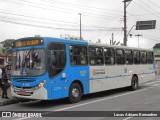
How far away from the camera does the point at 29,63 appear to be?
12711 mm

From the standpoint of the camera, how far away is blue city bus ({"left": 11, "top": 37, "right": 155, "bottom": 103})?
12484mm

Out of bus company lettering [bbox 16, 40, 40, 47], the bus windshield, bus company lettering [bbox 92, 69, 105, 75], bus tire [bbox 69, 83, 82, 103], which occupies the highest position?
bus company lettering [bbox 16, 40, 40, 47]

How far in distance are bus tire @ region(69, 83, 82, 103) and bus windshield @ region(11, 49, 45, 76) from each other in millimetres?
2018

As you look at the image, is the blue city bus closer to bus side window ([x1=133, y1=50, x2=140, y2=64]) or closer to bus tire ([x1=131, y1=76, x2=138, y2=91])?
bus tire ([x1=131, y1=76, x2=138, y2=91])

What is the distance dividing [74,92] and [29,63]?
259 cm

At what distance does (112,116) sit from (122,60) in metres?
8.56

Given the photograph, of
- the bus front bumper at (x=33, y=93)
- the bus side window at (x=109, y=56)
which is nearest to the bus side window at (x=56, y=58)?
the bus front bumper at (x=33, y=93)

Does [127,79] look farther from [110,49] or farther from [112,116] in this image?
[112,116]

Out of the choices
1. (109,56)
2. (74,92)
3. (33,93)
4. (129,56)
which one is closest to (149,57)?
(129,56)

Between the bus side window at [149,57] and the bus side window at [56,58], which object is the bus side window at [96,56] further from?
the bus side window at [149,57]

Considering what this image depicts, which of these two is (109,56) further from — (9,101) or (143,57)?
(9,101)

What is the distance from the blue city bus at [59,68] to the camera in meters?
12.5

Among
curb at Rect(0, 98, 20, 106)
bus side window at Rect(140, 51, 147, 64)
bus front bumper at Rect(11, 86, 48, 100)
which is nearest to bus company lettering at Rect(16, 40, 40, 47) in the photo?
bus front bumper at Rect(11, 86, 48, 100)

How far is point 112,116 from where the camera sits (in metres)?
10.3
